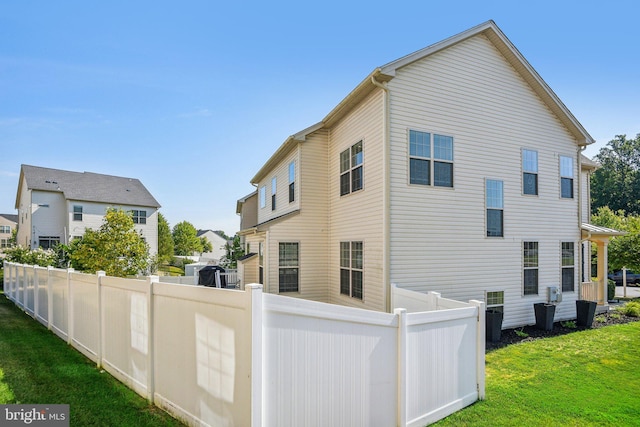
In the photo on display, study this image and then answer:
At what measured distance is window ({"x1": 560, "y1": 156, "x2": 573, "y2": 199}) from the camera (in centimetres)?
1098

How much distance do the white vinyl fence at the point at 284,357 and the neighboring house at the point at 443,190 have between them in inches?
142

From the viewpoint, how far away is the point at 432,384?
13.8ft

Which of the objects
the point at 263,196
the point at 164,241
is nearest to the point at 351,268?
the point at 263,196

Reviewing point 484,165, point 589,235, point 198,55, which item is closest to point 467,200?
point 484,165

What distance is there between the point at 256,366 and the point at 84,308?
543cm

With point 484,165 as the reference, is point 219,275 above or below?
below

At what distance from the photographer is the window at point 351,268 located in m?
9.38

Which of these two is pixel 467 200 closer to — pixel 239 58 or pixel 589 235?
pixel 589 235

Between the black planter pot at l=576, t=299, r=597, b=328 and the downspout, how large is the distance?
694 centimetres

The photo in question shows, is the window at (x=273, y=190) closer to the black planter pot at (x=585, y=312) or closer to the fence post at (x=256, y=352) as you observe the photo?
the black planter pot at (x=585, y=312)

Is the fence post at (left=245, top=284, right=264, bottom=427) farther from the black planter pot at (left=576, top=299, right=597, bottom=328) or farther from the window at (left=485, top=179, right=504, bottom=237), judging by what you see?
the black planter pot at (left=576, top=299, right=597, bottom=328)

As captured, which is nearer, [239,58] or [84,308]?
[84,308]

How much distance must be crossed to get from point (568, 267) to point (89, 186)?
111 feet

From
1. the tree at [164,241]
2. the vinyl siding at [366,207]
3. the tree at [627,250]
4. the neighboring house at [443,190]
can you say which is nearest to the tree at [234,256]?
the neighboring house at [443,190]
